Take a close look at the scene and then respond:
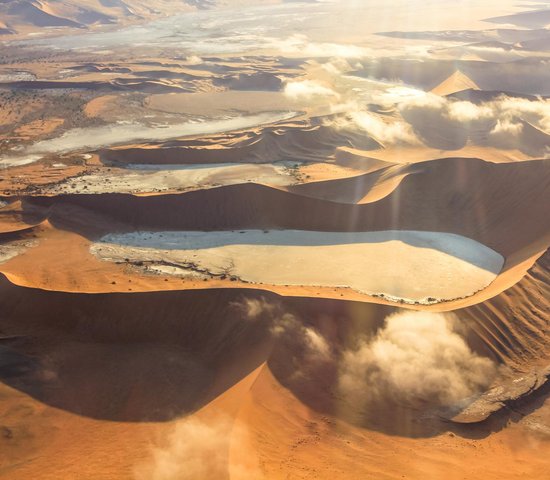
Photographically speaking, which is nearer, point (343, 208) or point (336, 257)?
point (336, 257)

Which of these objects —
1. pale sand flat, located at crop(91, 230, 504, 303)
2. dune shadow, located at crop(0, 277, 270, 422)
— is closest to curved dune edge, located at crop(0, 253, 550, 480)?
dune shadow, located at crop(0, 277, 270, 422)

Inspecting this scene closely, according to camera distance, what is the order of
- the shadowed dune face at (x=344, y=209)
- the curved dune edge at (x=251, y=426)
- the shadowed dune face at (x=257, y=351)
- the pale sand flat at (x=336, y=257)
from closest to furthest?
1. the curved dune edge at (x=251, y=426)
2. the shadowed dune face at (x=257, y=351)
3. the pale sand flat at (x=336, y=257)
4. the shadowed dune face at (x=344, y=209)

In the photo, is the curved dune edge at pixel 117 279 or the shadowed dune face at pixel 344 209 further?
the shadowed dune face at pixel 344 209

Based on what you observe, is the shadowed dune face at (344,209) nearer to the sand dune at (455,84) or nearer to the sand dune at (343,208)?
the sand dune at (343,208)

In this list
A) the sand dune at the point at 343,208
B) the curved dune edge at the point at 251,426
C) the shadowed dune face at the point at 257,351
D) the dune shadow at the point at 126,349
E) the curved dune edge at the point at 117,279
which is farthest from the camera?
the sand dune at the point at 343,208

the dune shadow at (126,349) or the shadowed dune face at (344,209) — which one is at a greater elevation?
the shadowed dune face at (344,209)

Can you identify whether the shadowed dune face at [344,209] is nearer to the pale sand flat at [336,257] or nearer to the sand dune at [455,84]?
the pale sand flat at [336,257]

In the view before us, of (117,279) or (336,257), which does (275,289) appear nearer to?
(336,257)

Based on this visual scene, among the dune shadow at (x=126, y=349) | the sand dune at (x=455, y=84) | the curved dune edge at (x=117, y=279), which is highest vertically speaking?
the sand dune at (x=455, y=84)

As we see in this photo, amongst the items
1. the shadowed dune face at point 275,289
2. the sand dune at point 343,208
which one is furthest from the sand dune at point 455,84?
the sand dune at point 343,208

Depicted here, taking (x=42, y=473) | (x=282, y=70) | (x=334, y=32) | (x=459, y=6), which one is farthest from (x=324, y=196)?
(x=459, y=6)

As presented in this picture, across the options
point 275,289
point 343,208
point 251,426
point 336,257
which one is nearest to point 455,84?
point 343,208

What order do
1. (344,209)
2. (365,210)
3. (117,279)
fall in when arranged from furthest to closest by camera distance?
(344,209), (365,210), (117,279)
